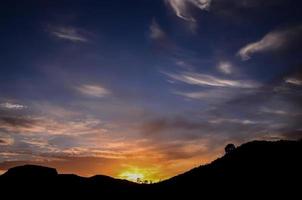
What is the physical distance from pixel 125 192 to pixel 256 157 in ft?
74.8

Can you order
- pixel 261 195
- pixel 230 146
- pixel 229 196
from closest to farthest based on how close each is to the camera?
1. pixel 261 195
2. pixel 229 196
3. pixel 230 146

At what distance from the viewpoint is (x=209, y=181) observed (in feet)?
173

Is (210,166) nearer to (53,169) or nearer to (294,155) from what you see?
(294,155)

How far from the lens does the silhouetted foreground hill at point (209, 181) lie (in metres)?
44.6

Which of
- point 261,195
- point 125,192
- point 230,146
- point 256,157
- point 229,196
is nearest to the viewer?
point 261,195

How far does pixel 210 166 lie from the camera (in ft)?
193

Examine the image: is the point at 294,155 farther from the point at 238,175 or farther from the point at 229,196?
the point at 229,196

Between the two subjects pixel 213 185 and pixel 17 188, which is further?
pixel 17 188

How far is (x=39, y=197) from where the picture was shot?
55750 mm

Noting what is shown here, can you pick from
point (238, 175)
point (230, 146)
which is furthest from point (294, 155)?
point (230, 146)

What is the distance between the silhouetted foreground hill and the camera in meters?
44.6

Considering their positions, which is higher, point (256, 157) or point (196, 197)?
point (256, 157)

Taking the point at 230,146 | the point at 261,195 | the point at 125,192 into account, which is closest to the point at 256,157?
the point at 261,195

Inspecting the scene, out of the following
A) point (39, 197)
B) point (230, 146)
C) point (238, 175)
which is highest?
point (230, 146)
